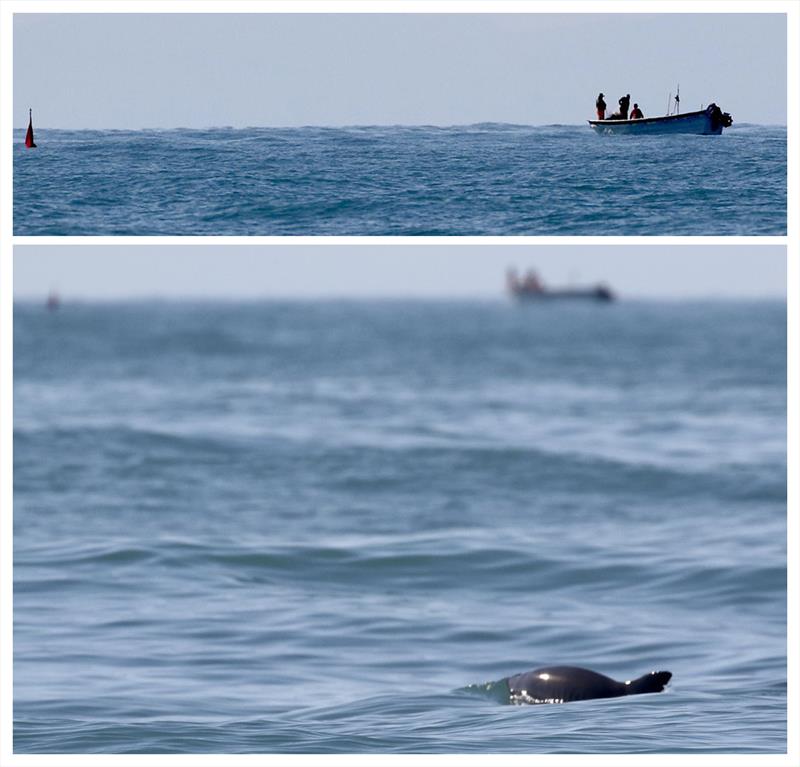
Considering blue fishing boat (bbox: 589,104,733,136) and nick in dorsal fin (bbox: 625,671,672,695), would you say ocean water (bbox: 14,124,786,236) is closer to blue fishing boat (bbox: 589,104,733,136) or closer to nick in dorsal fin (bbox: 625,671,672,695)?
blue fishing boat (bbox: 589,104,733,136)

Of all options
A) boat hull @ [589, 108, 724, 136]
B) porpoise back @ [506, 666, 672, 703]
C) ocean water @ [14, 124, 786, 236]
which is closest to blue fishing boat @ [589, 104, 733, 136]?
boat hull @ [589, 108, 724, 136]

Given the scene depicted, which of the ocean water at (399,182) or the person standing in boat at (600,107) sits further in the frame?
the ocean water at (399,182)

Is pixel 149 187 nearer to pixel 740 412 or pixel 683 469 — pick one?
pixel 683 469

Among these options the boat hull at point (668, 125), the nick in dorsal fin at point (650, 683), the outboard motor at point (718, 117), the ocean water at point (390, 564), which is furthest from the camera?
the boat hull at point (668, 125)

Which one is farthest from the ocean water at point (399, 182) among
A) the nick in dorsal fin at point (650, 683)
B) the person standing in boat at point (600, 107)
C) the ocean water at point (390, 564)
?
the nick in dorsal fin at point (650, 683)

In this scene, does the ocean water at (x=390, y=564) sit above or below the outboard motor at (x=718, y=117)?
below

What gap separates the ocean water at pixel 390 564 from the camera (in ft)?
49.2

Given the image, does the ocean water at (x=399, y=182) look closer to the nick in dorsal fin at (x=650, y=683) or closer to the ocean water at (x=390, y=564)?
the ocean water at (x=390, y=564)

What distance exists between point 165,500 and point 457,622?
12.8m

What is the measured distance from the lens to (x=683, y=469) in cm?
3562

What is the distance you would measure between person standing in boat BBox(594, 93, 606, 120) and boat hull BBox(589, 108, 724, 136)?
0.36 feet

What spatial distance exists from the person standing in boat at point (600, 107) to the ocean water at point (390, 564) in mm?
6482

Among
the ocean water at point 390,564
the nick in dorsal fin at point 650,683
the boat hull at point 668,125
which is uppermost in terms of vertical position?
the boat hull at point 668,125
